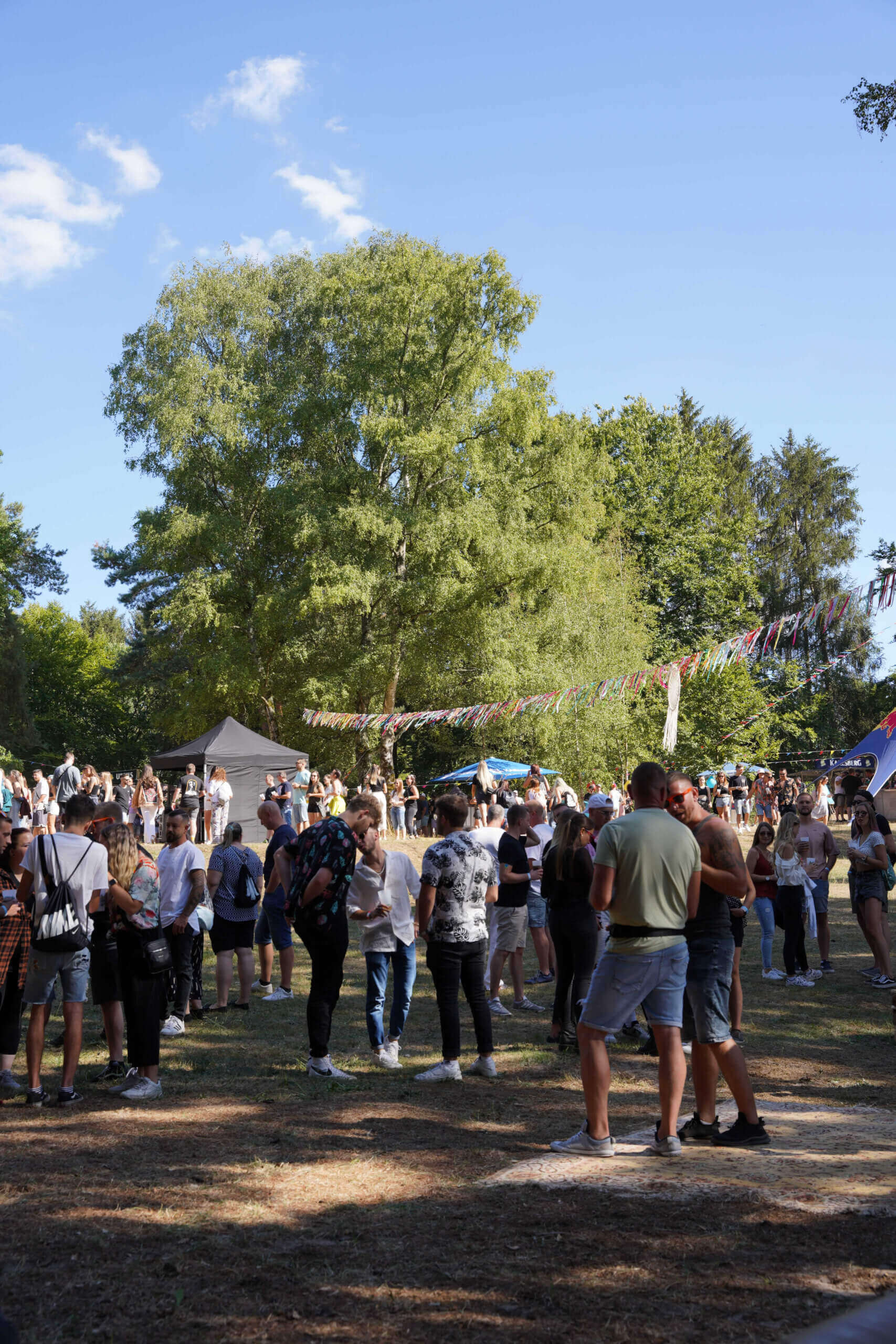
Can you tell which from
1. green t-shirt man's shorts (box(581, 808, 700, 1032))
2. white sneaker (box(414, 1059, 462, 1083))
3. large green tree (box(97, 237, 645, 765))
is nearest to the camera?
green t-shirt man's shorts (box(581, 808, 700, 1032))

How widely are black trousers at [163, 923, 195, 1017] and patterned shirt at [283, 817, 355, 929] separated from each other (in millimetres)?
1679

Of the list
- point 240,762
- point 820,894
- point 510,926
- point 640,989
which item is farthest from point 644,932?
point 240,762

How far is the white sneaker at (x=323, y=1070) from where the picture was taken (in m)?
6.81

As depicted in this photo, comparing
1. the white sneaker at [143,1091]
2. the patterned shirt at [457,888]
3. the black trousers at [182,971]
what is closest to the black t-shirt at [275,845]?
the black trousers at [182,971]

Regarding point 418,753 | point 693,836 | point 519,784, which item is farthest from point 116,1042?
point 418,753

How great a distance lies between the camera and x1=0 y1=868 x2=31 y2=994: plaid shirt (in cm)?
621

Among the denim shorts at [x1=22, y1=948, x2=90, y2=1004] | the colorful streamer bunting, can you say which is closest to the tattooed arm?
the denim shorts at [x1=22, y1=948, x2=90, y2=1004]

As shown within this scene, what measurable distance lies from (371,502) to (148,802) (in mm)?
13075

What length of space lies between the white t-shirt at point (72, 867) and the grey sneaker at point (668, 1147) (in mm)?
3251

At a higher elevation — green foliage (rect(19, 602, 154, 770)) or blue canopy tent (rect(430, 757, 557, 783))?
green foliage (rect(19, 602, 154, 770))

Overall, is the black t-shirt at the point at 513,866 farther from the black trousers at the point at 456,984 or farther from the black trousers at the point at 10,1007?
the black trousers at the point at 10,1007

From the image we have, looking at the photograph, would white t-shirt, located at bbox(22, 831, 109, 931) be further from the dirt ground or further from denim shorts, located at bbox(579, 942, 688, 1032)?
denim shorts, located at bbox(579, 942, 688, 1032)

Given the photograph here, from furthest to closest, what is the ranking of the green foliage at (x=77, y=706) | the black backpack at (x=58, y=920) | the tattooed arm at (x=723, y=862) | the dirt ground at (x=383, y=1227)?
the green foliage at (x=77, y=706), the black backpack at (x=58, y=920), the tattooed arm at (x=723, y=862), the dirt ground at (x=383, y=1227)

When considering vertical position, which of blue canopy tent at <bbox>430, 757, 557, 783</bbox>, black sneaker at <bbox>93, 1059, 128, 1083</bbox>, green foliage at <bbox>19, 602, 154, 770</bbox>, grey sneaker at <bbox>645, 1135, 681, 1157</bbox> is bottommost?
grey sneaker at <bbox>645, 1135, 681, 1157</bbox>
